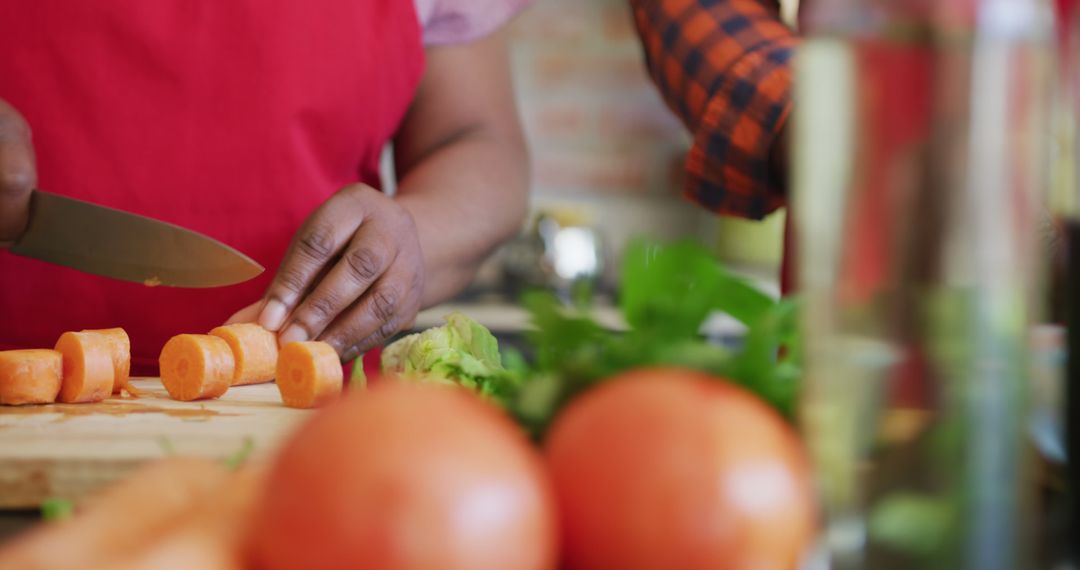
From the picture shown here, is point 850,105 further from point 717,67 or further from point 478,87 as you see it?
point 478,87

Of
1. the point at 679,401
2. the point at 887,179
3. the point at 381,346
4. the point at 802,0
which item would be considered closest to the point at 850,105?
→ the point at 887,179

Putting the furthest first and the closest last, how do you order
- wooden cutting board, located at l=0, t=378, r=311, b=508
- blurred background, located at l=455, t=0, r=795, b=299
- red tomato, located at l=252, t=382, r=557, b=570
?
1. blurred background, located at l=455, t=0, r=795, b=299
2. wooden cutting board, located at l=0, t=378, r=311, b=508
3. red tomato, located at l=252, t=382, r=557, b=570

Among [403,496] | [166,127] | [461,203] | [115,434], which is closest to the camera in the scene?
[403,496]

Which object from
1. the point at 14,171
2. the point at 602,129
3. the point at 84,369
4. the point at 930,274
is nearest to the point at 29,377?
the point at 84,369

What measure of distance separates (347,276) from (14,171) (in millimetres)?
377

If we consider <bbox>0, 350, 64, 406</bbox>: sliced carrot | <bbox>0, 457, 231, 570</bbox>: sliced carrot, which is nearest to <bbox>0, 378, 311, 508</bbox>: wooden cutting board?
<bbox>0, 350, 64, 406</bbox>: sliced carrot

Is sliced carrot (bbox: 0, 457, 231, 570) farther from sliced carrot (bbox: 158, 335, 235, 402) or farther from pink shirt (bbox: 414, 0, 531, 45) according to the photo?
pink shirt (bbox: 414, 0, 531, 45)

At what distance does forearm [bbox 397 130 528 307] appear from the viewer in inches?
59.3

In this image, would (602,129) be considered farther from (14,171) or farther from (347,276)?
(14,171)

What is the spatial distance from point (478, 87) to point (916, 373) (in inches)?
50.8

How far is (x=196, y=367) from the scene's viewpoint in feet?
3.60

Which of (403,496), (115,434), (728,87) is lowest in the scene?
(115,434)

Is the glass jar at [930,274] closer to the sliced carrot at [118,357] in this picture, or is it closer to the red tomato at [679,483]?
the red tomato at [679,483]

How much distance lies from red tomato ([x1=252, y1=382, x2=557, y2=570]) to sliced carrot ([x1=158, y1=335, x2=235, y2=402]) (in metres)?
0.77
